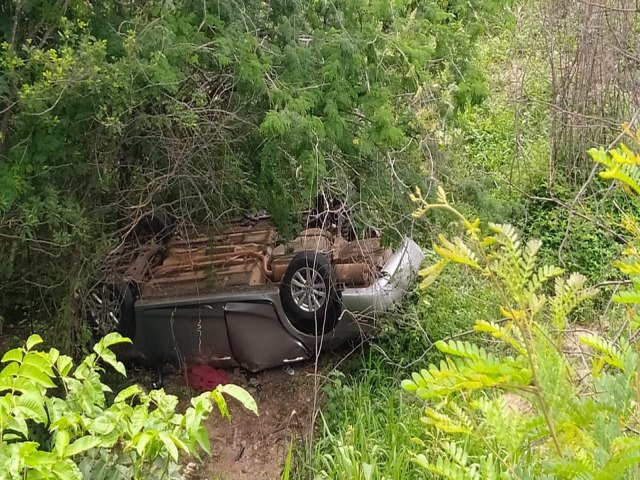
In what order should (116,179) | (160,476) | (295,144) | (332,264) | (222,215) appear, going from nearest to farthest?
1. (160,476)
2. (295,144)
3. (116,179)
4. (222,215)
5. (332,264)

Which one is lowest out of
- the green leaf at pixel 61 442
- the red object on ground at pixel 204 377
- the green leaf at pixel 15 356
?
the red object on ground at pixel 204 377

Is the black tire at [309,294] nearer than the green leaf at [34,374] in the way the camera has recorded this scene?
No

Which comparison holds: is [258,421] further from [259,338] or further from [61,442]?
[61,442]

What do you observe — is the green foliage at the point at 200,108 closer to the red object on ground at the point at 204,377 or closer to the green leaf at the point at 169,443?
the red object on ground at the point at 204,377

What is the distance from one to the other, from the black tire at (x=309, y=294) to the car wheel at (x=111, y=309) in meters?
1.30

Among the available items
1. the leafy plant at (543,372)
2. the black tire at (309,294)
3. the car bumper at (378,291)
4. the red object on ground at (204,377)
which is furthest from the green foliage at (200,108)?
the leafy plant at (543,372)

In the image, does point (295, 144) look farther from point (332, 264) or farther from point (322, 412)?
point (322, 412)

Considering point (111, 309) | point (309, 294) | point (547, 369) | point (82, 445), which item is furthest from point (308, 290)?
point (547, 369)

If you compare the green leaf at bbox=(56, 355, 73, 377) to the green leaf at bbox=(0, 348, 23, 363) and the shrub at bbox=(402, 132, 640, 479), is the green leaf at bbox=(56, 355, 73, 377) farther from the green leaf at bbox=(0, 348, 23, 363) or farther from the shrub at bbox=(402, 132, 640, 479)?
the shrub at bbox=(402, 132, 640, 479)

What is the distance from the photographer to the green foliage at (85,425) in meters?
1.81

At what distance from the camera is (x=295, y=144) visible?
3723 mm

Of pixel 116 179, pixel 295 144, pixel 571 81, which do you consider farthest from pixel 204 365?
pixel 571 81

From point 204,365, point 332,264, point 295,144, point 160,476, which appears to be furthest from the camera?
point 204,365

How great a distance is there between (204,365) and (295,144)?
284 centimetres
